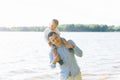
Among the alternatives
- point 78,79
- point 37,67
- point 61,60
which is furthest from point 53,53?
point 37,67

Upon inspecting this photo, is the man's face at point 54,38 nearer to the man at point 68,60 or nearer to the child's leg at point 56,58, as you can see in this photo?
the man at point 68,60

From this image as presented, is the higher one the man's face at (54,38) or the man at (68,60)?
the man's face at (54,38)

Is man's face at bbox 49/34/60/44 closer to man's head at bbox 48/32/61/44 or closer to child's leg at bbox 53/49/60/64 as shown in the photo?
man's head at bbox 48/32/61/44

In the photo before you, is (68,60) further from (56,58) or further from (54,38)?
(54,38)

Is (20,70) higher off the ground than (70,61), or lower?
lower

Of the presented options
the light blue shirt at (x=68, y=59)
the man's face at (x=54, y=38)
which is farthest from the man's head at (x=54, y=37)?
the light blue shirt at (x=68, y=59)

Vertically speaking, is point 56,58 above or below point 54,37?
below

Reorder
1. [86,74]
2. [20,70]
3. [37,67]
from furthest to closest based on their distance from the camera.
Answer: [37,67], [20,70], [86,74]

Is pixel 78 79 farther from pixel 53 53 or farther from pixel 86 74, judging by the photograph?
pixel 86 74

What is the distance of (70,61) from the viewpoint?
6.11 meters

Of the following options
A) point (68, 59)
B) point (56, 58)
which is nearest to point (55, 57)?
point (56, 58)

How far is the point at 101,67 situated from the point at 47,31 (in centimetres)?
1193

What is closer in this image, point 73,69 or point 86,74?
point 73,69

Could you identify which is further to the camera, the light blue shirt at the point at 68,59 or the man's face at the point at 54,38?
the light blue shirt at the point at 68,59
